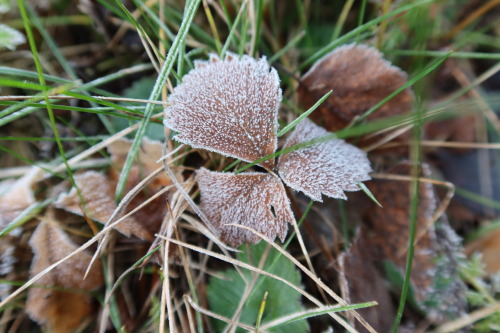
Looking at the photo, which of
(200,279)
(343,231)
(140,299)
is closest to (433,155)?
(343,231)

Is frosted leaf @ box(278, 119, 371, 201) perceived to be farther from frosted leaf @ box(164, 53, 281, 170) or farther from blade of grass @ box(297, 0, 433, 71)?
blade of grass @ box(297, 0, 433, 71)

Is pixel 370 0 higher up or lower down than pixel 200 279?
higher up

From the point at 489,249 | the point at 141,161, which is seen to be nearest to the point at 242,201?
the point at 141,161

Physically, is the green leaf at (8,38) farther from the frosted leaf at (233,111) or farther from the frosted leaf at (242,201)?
the frosted leaf at (242,201)

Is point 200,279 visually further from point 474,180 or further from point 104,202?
point 474,180

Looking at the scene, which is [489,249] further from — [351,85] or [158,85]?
[158,85]

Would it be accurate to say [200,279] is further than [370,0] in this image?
No
